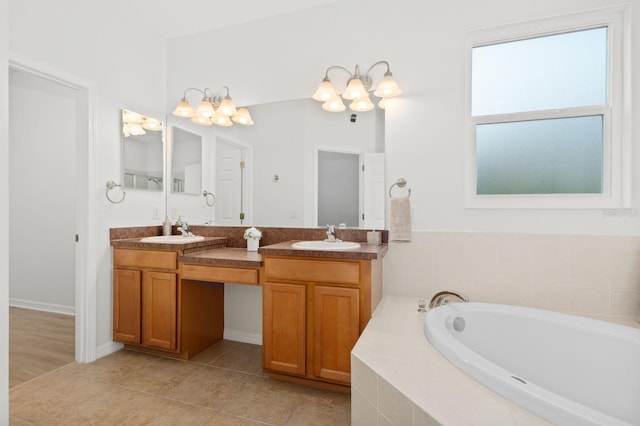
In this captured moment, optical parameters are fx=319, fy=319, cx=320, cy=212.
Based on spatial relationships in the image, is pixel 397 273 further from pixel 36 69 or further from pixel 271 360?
pixel 36 69

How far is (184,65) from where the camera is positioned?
300 cm

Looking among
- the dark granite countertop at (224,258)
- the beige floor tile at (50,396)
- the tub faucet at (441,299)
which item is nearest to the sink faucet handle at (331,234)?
the dark granite countertop at (224,258)

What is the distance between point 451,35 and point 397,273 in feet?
5.64

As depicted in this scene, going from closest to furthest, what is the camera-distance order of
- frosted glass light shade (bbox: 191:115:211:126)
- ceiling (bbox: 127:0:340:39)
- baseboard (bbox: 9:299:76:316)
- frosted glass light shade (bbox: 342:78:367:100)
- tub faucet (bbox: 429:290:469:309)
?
tub faucet (bbox: 429:290:469:309) < frosted glass light shade (bbox: 342:78:367:100) < ceiling (bbox: 127:0:340:39) < frosted glass light shade (bbox: 191:115:211:126) < baseboard (bbox: 9:299:76:316)

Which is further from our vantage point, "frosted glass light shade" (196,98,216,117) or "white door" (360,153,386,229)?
"frosted glass light shade" (196,98,216,117)

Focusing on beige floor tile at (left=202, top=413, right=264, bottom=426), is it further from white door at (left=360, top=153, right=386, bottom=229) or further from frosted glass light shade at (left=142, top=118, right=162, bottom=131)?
frosted glass light shade at (left=142, top=118, right=162, bottom=131)

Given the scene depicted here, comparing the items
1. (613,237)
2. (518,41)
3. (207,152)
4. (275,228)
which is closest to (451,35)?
(518,41)

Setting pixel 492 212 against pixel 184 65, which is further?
pixel 184 65

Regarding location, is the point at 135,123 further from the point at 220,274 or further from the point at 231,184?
the point at 220,274

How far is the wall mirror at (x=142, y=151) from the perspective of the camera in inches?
106

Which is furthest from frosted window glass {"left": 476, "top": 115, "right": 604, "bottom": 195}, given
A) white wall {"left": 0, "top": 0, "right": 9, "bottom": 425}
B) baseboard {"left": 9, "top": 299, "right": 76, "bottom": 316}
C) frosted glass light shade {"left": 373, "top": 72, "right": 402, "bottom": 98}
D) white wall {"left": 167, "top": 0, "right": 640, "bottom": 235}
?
baseboard {"left": 9, "top": 299, "right": 76, "bottom": 316}

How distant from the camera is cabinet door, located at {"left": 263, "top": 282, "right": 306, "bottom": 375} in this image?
2002mm

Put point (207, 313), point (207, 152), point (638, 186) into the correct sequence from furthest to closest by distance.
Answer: point (207, 152) < point (207, 313) < point (638, 186)

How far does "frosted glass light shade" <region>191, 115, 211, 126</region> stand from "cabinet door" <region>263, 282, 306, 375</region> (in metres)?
1.68
